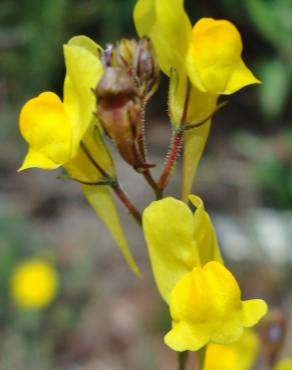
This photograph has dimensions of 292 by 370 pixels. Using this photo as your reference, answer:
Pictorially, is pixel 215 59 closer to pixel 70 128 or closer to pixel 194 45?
pixel 194 45

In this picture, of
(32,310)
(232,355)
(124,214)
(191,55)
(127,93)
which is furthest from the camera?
(124,214)

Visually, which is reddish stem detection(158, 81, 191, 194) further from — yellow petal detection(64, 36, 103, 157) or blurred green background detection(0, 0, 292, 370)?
blurred green background detection(0, 0, 292, 370)

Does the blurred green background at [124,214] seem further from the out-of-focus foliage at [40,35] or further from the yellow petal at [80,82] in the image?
the yellow petal at [80,82]

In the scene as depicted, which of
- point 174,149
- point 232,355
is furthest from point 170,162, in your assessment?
point 232,355

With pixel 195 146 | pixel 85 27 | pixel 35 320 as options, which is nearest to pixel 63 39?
pixel 85 27

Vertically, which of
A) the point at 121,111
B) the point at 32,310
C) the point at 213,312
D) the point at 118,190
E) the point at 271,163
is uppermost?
the point at 121,111

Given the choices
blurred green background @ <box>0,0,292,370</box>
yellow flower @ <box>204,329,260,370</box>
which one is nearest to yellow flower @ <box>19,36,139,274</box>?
yellow flower @ <box>204,329,260,370</box>
